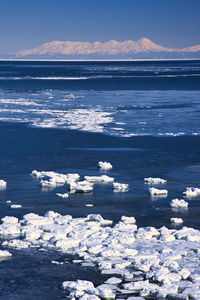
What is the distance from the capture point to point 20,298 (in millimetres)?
9086

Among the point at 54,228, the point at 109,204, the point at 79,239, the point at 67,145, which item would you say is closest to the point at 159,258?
the point at 79,239

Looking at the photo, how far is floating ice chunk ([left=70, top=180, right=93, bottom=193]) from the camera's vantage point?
15595mm

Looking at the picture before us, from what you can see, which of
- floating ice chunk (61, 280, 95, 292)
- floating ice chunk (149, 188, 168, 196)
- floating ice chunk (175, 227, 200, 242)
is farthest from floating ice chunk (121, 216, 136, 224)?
floating ice chunk (61, 280, 95, 292)

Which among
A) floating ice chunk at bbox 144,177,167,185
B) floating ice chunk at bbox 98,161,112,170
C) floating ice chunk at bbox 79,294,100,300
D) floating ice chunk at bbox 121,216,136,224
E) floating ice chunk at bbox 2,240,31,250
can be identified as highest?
floating ice chunk at bbox 98,161,112,170

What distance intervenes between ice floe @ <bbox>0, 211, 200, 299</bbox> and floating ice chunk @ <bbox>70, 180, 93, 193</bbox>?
2.39m

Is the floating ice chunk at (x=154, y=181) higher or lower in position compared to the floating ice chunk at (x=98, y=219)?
higher

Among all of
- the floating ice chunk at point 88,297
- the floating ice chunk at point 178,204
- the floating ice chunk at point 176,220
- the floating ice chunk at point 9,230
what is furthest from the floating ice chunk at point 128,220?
the floating ice chunk at point 88,297

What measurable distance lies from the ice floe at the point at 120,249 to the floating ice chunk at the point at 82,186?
2.39 metres

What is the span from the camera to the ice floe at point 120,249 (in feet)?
30.7

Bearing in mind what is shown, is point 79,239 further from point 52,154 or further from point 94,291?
point 52,154

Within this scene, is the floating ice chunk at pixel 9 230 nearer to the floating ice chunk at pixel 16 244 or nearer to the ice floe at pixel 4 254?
the floating ice chunk at pixel 16 244

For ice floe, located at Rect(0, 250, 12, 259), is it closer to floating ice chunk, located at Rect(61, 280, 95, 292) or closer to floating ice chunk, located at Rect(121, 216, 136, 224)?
floating ice chunk, located at Rect(61, 280, 95, 292)

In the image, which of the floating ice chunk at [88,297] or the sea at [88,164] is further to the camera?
the sea at [88,164]

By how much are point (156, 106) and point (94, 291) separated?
30962 millimetres
